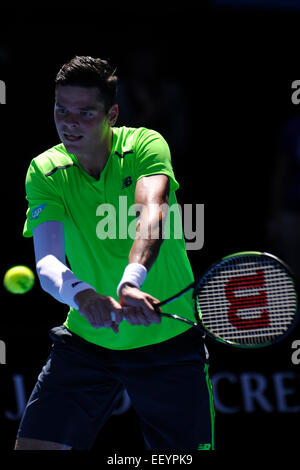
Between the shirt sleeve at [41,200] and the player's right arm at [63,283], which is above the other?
the shirt sleeve at [41,200]

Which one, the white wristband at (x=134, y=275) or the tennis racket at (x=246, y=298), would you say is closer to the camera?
the white wristband at (x=134, y=275)

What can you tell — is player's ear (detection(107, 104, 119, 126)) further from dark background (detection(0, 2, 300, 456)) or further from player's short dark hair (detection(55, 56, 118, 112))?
dark background (detection(0, 2, 300, 456))

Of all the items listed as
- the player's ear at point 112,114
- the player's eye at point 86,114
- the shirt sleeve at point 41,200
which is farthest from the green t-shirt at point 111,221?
the player's eye at point 86,114

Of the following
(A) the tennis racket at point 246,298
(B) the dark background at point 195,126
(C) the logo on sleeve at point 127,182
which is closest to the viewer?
(A) the tennis racket at point 246,298

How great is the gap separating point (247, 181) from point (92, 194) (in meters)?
3.58

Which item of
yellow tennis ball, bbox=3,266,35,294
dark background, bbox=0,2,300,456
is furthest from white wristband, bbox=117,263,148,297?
dark background, bbox=0,2,300,456

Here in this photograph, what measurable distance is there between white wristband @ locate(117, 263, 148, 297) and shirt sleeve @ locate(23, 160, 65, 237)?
52 centimetres

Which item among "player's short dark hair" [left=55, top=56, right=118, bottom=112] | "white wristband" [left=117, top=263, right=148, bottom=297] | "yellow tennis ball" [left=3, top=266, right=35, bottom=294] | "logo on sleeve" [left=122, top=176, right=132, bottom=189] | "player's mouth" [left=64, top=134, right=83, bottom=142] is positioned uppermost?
"player's short dark hair" [left=55, top=56, right=118, bottom=112]

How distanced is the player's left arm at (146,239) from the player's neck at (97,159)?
0.82 feet

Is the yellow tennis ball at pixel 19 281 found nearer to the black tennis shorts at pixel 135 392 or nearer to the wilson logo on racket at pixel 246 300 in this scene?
the black tennis shorts at pixel 135 392

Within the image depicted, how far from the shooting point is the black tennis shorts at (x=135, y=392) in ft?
11.5

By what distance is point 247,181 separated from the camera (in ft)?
23.1

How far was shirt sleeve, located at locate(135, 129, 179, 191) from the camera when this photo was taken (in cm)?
353

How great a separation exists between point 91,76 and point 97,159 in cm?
36
